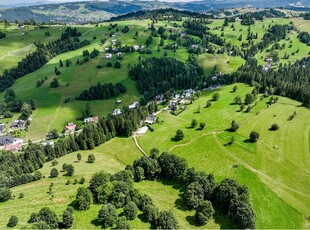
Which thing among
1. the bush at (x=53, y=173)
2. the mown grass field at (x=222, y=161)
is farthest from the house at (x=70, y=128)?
the bush at (x=53, y=173)

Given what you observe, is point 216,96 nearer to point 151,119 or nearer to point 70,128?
point 151,119

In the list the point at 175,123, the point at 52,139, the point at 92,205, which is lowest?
the point at 52,139

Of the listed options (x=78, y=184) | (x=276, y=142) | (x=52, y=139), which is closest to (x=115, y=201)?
(x=78, y=184)

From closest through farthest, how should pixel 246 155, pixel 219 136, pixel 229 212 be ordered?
1. pixel 229 212
2. pixel 246 155
3. pixel 219 136

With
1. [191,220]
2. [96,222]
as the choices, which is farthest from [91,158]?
[191,220]

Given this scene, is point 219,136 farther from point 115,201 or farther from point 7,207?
point 7,207

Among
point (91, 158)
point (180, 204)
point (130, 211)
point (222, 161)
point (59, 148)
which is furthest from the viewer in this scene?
point (59, 148)

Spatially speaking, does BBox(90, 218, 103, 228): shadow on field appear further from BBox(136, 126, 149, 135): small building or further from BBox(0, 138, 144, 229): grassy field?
BBox(136, 126, 149, 135): small building
